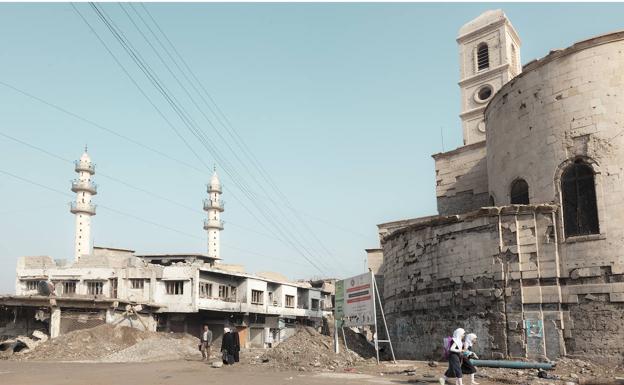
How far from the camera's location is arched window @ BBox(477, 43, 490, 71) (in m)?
43.2

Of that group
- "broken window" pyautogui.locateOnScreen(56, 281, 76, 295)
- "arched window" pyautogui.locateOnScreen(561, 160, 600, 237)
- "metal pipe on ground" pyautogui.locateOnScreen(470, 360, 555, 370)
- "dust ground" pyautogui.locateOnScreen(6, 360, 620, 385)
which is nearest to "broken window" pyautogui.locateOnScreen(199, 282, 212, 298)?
"broken window" pyautogui.locateOnScreen(56, 281, 76, 295)

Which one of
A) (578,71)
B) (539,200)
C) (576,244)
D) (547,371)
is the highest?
(578,71)

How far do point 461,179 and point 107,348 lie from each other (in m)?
20.1

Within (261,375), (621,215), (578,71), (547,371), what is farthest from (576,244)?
(261,375)

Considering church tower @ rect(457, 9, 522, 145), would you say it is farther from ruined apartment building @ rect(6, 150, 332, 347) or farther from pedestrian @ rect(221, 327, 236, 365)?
pedestrian @ rect(221, 327, 236, 365)

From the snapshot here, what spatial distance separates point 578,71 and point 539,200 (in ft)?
13.7

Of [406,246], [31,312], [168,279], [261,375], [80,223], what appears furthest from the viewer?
[80,223]

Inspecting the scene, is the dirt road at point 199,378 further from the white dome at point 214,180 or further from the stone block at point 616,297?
the white dome at point 214,180

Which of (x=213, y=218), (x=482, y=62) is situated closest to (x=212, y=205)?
(x=213, y=218)

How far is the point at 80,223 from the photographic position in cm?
5731

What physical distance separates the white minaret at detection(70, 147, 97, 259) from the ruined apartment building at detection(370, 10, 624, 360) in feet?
146

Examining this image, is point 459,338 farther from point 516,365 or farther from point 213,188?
point 213,188

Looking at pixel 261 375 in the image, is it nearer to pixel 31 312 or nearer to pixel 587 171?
pixel 587 171

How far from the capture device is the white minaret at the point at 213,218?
223 ft
